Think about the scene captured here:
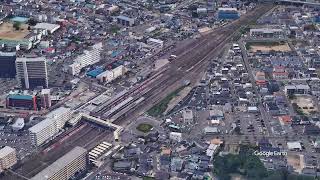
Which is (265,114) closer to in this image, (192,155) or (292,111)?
(292,111)

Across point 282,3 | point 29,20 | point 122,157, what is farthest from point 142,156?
point 282,3

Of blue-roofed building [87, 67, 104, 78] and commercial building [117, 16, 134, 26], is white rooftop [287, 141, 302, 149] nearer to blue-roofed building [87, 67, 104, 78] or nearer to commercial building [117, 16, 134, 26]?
blue-roofed building [87, 67, 104, 78]

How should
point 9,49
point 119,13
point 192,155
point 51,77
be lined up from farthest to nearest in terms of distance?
point 119,13, point 9,49, point 51,77, point 192,155

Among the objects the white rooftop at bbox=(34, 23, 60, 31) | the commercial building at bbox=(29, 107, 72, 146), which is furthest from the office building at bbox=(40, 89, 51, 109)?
the white rooftop at bbox=(34, 23, 60, 31)

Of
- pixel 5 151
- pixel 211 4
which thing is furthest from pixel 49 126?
pixel 211 4

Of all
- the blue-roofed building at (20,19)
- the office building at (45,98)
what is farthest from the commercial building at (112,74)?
the blue-roofed building at (20,19)

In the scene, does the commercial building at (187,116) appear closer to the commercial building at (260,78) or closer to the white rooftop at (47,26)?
the commercial building at (260,78)

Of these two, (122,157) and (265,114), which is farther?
(265,114)
